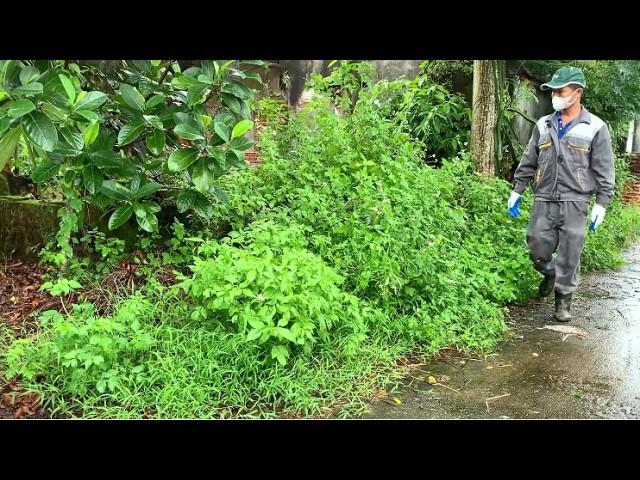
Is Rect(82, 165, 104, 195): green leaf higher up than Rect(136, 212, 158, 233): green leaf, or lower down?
higher up

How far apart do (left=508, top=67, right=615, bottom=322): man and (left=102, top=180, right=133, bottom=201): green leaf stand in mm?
2719

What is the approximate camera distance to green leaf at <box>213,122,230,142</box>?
3.22m

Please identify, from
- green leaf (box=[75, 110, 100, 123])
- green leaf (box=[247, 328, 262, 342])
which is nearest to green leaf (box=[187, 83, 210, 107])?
green leaf (box=[75, 110, 100, 123])

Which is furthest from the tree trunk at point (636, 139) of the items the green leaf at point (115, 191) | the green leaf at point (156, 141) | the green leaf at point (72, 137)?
the green leaf at point (72, 137)

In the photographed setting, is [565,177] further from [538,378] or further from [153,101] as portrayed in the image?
[153,101]

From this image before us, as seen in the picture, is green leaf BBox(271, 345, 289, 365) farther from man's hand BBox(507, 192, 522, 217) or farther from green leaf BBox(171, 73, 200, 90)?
man's hand BBox(507, 192, 522, 217)

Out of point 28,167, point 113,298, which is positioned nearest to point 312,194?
point 113,298

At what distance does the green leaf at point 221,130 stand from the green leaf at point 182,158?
184mm

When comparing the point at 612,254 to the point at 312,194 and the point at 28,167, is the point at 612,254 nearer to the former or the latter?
the point at 312,194

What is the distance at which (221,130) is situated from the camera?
323cm

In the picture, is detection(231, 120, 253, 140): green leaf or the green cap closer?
detection(231, 120, 253, 140): green leaf

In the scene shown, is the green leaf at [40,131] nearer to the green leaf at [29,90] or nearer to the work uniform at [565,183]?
the green leaf at [29,90]

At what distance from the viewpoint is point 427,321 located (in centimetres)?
344
